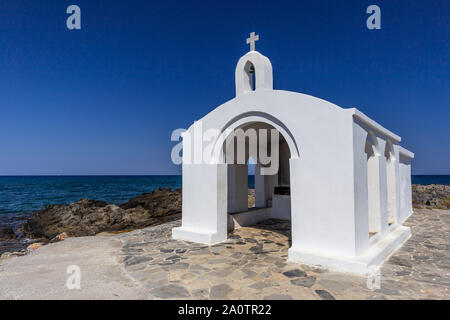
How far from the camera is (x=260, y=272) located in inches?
188

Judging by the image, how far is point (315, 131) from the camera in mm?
5344

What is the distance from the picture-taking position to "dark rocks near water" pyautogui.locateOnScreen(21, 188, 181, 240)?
13898 millimetres

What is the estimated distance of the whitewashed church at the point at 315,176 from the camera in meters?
4.98

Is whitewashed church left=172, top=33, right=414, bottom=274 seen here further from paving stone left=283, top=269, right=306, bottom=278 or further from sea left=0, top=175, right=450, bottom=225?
sea left=0, top=175, right=450, bottom=225

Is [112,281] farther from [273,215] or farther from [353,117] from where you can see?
[273,215]

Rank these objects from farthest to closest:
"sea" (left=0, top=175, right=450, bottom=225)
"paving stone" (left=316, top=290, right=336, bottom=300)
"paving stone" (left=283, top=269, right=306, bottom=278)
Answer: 1. "sea" (left=0, top=175, right=450, bottom=225)
2. "paving stone" (left=283, top=269, right=306, bottom=278)
3. "paving stone" (left=316, top=290, right=336, bottom=300)

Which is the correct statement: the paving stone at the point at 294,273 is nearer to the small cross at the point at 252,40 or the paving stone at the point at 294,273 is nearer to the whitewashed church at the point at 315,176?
the whitewashed church at the point at 315,176

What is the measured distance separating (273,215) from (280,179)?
1.66m

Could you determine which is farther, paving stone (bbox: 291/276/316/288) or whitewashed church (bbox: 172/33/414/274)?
whitewashed church (bbox: 172/33/414/274)

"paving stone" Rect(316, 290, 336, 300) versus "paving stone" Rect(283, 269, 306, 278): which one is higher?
"paving stone" Rect(316, 290, 336, 300)

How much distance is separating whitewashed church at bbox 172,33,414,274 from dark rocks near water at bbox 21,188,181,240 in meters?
6.44

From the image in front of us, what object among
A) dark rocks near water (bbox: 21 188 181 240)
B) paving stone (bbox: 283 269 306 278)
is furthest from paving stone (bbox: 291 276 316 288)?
dark rocks near water (bbox: 21 188 181 240)

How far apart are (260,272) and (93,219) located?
1306 centimetres
